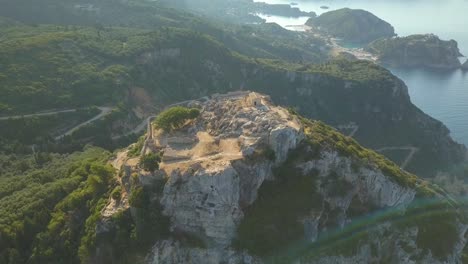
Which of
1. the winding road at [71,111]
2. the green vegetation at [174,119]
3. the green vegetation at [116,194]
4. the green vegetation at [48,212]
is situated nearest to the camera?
the green vegetation at [48,212]

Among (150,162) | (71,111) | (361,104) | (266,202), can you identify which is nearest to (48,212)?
(150,162)

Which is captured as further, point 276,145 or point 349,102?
point 349,102

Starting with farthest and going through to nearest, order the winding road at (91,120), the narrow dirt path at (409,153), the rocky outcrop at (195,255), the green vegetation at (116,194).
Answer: the narrow dirt path at (409,153) → the winding road at (91,120) → the green vegetation at (116,194) → the rocky outcrop at (195,255)

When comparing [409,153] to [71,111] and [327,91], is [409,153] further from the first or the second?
[71,111]

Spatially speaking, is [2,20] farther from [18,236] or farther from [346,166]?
[346,166]

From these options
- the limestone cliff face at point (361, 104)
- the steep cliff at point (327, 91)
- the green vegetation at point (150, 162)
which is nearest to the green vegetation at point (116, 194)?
the green vegetation at point (150, 162)

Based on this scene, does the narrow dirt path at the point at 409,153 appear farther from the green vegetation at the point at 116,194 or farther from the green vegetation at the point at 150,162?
the green vegetation at the point at 116,194

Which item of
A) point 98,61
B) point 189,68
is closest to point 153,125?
point 98,61

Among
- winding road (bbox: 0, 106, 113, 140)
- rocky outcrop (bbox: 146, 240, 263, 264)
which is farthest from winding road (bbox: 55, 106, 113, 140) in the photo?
rocky outcrop (bbox: 146, 240, 263, 264)
